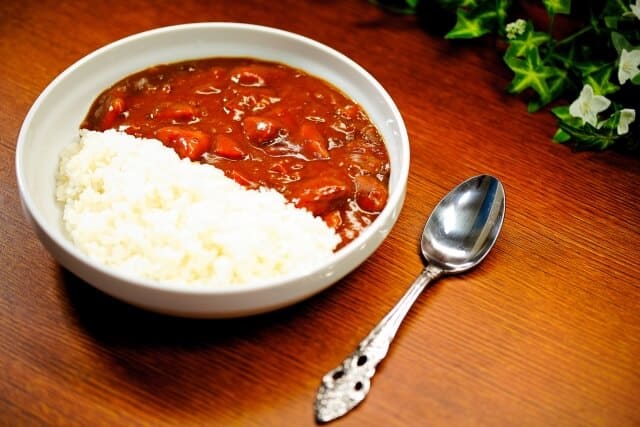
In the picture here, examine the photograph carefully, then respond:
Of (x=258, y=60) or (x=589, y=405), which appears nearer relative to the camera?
(x=589, y=405)

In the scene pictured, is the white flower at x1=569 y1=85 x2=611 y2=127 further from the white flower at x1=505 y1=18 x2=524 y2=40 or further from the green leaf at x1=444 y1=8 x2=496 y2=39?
the green leaf at x1=444 y1=8 x2=496 y2=39

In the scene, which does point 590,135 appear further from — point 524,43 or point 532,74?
point 524,43

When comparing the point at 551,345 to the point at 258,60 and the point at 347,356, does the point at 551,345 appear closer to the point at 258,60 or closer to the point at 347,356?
the point at 347,356

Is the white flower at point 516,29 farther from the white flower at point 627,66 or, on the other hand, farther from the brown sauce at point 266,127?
the brown sauce at point 266,127

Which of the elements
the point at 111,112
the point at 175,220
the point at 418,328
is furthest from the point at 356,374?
the point at 111,112

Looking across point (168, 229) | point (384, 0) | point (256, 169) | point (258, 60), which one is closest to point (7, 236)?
point (168, 229)

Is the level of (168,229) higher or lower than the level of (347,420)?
higher
